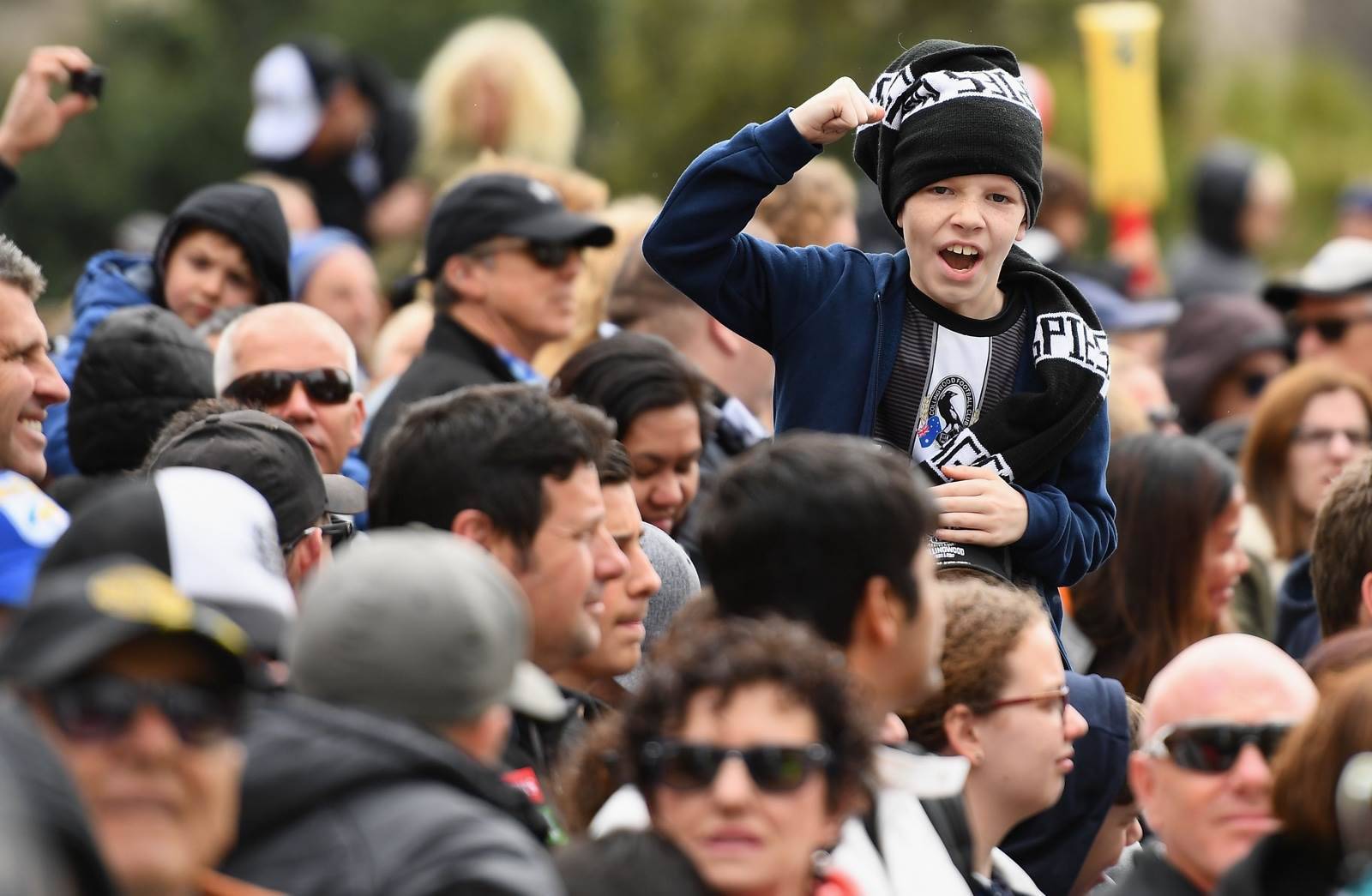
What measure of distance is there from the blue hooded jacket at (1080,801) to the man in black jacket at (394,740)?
2.08m

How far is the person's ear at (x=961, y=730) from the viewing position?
14.0 ft

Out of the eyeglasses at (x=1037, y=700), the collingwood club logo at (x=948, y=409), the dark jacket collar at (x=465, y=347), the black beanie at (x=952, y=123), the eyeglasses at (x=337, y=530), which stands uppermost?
the black beanie at (x=952, y=123)

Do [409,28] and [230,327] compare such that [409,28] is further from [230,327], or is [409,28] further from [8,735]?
[8,735]

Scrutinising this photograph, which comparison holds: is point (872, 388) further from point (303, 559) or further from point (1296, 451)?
point (1296, 451)

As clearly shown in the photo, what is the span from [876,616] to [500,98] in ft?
19.6

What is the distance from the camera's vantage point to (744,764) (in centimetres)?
301

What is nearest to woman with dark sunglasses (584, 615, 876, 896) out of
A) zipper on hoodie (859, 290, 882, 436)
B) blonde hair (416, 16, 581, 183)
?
zipper on hoodie (859, 290, 882, 436)

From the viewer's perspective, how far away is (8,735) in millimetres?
2330

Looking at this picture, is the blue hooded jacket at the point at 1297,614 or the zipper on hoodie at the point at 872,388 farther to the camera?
the blue hooded jacket at the point at 1297,614

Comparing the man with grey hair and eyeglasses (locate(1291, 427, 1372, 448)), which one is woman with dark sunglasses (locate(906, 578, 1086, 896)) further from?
eyeglasses (locate(1291, 427, 1372, 448))

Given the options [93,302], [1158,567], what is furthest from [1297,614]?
[93,302]

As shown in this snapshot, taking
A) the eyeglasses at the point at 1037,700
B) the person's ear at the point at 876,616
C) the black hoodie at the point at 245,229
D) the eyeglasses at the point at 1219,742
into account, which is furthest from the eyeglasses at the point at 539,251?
the eyeglasses at the point at 1219,742

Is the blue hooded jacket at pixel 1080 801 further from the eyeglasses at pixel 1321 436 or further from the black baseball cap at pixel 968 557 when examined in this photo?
the eyeglasses at pixel 1321 436

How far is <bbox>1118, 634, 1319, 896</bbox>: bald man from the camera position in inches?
139
